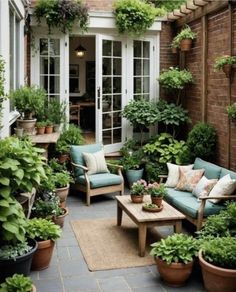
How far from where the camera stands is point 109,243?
522 centimetres

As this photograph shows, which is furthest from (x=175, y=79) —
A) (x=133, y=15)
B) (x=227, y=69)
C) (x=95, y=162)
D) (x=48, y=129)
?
(x=48, y=129)

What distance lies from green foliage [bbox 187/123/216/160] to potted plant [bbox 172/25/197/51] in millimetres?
1513

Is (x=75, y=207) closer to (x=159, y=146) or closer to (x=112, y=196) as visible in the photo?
(x=112, y=196)

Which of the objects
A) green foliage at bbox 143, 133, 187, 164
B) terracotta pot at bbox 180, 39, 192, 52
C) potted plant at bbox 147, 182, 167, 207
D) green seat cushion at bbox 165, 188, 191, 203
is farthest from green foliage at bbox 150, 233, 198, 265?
terracotta pot at bbox 180, 39, 192, 52

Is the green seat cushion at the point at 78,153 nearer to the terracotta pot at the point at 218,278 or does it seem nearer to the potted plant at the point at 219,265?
the potted plant at the point at 219,265

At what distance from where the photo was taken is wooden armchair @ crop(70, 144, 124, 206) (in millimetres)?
6912

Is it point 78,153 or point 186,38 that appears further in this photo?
point 186,38

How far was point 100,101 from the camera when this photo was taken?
811 cm

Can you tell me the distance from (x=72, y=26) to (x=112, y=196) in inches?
120

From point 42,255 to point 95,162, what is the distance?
9.77ft

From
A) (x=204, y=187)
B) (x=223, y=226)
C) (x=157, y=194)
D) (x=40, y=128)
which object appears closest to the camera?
(x=223, y=226)

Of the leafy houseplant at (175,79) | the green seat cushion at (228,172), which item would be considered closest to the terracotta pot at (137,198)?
the green seat cushion at (228,172)

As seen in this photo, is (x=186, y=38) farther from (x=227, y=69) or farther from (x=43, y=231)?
(x=43, y=231)

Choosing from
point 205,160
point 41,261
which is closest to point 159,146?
point 205,160
